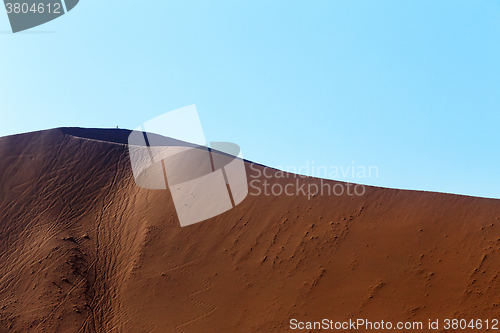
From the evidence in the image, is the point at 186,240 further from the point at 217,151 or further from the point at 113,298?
the point at 217,151

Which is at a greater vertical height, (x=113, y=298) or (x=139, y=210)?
(x=139, y=210)

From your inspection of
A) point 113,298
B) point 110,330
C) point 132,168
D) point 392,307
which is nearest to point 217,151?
point 132,168

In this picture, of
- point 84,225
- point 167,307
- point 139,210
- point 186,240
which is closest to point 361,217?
point 186,240

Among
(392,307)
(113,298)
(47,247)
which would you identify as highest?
(47,247)

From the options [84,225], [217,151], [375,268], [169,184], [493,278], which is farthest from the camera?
[217,151]

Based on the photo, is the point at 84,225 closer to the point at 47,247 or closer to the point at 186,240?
the point at 47,247

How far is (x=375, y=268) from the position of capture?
7.42 metres

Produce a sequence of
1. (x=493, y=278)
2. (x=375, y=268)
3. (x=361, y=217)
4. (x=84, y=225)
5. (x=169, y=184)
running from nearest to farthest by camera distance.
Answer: (x=493, y=278)
(x=375, y=268)
(x=361, y=217)
(x=84, y=225)
(x=169, y=184)

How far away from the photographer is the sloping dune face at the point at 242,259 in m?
7.11

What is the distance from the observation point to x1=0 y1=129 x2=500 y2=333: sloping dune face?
711 centimetres

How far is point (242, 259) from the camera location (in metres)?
7.99

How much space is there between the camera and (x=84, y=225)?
8766 millimetres

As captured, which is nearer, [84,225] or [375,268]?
[375,268]

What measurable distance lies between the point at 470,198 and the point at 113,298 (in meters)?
11.3
